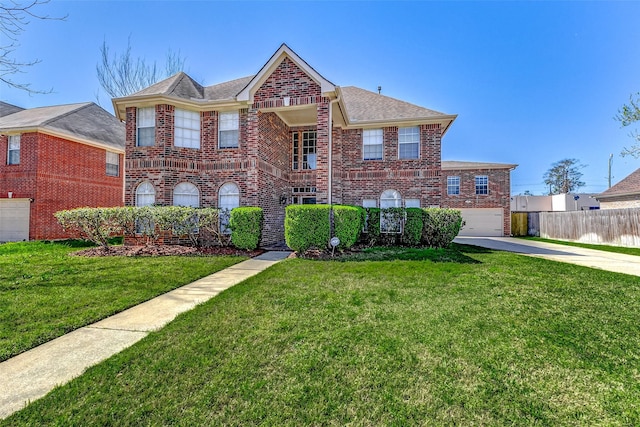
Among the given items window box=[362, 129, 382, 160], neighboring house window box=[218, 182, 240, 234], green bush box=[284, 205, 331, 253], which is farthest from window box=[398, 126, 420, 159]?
neighboring house window box=[218, 182, 240, 234]

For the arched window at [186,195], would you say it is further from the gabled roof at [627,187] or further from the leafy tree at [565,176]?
the leafy tree at [565,176]

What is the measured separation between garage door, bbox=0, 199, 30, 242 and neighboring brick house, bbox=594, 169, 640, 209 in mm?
33216

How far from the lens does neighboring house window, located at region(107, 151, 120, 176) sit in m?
16.9

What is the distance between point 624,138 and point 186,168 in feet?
59.4

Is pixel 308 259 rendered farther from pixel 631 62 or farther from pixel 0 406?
pixel 631 62

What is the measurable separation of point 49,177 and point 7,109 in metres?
8.65

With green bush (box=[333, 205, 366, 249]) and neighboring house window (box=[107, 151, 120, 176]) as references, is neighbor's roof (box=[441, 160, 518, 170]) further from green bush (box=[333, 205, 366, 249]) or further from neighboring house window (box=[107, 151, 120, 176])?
neighboring house window (box=[107, 151, 120, 176])

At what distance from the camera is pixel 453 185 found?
72.3 ft

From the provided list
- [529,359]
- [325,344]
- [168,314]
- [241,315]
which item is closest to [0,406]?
[168,314]

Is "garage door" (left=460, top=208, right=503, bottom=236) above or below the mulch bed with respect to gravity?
above

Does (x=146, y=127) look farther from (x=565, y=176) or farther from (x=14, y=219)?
(x=565, y=176)

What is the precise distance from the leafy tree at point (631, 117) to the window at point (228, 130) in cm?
1544

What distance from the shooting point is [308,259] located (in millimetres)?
8711

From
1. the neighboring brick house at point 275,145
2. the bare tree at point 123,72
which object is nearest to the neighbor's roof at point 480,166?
the neighboring brick house at point 275,145
